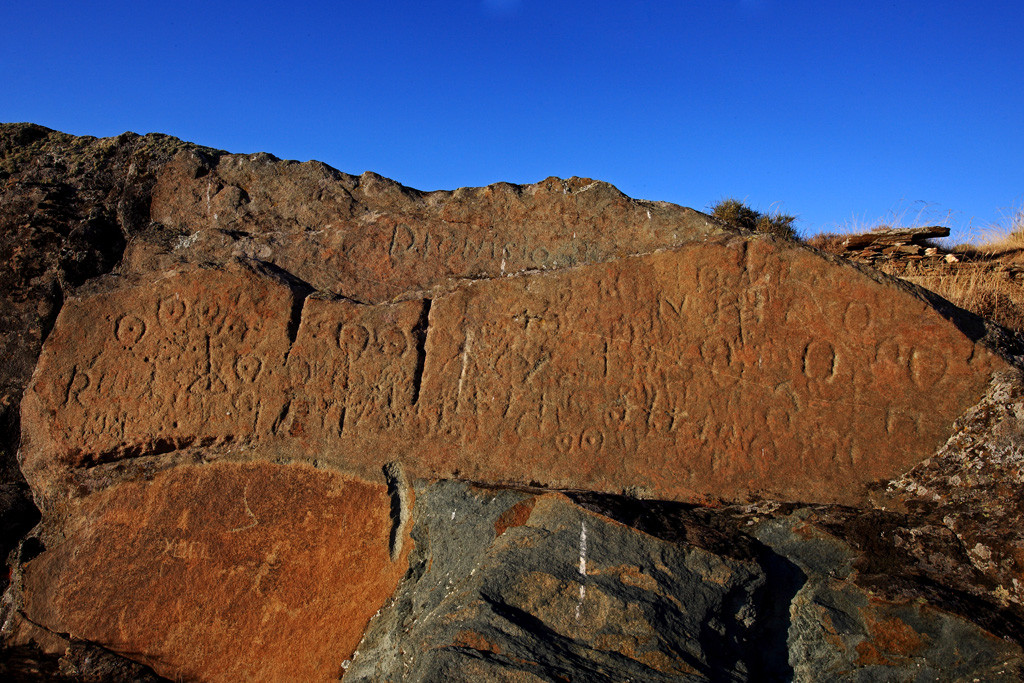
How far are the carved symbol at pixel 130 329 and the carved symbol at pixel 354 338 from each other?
982 mm

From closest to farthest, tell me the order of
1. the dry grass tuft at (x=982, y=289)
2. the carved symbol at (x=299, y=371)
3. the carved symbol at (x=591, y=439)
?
the carved symbol at (x=591, y=439) < the carved symbol at (x=299, y=371) < the dry grass tuft at (x=982, y=289)

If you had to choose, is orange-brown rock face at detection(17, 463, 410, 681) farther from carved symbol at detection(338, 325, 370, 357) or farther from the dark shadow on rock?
the dark shadow on rock

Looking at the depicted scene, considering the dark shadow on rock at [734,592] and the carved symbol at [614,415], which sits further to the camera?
the carved symbol at [614,415]

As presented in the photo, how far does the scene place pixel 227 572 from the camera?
300cm

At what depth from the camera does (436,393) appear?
3.15 m

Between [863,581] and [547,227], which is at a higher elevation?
[547,227]

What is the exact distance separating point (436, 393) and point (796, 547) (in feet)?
5.21

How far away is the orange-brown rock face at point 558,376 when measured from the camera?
285 centimetres

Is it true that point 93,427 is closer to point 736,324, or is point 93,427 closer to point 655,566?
point 655,566

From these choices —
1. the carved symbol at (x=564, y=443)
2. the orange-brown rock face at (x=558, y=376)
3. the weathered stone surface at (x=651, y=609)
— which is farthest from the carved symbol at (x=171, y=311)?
the carved symbol at (x=564, y=443)

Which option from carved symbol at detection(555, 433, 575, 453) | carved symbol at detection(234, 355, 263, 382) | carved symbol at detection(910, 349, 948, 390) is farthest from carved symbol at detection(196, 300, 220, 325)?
carved symbol at detection(910, 349, 948, 390)

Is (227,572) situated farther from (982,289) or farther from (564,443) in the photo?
(982,289)

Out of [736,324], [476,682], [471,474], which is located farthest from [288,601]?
[736,324]

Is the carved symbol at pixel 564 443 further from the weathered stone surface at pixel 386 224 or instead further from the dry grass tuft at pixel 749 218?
the dry grass tuft at pixel 749 218
